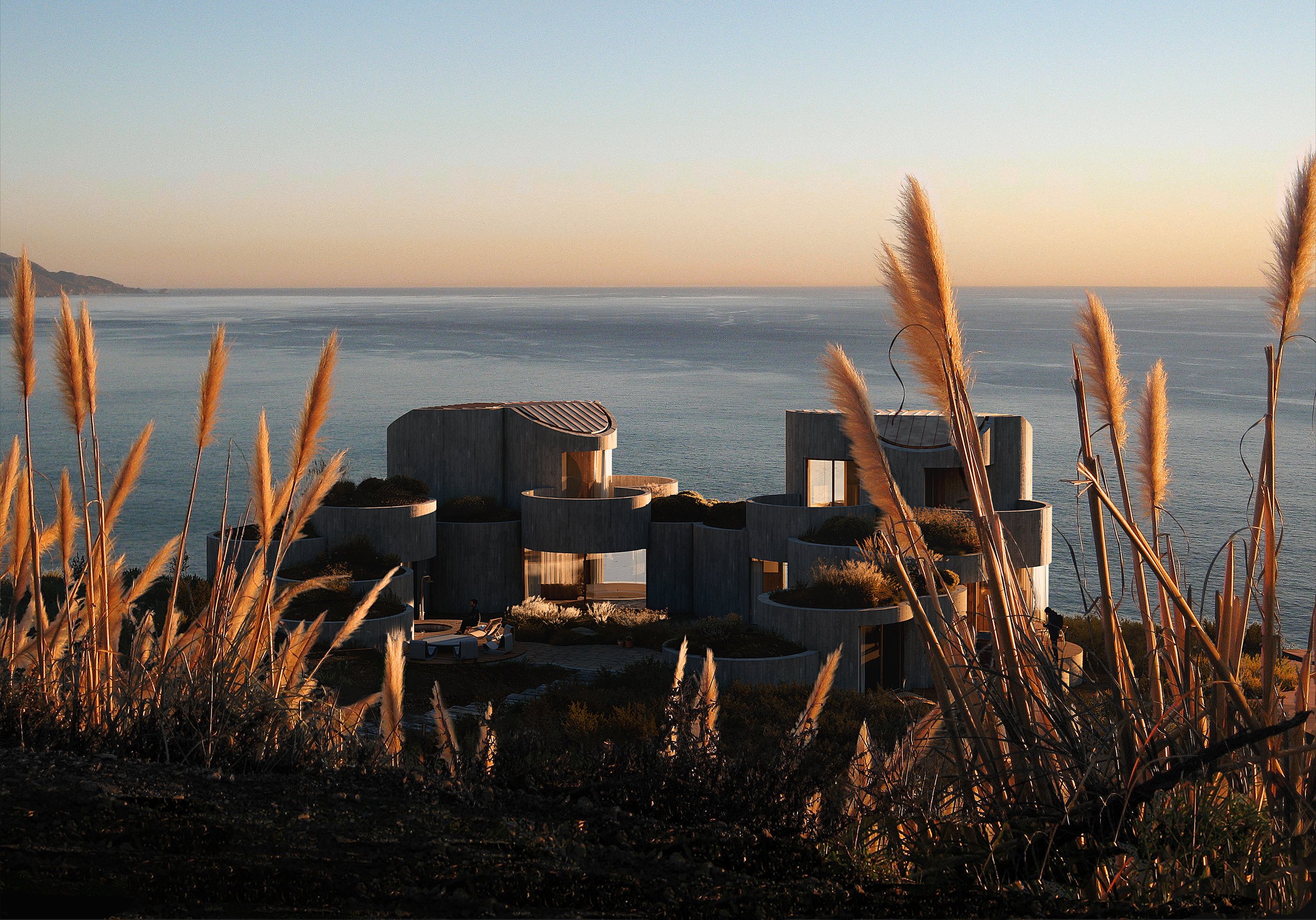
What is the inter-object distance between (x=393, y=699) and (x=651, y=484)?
18.1m

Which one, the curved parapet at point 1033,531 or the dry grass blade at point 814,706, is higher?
the dry grass blade at point 814,706

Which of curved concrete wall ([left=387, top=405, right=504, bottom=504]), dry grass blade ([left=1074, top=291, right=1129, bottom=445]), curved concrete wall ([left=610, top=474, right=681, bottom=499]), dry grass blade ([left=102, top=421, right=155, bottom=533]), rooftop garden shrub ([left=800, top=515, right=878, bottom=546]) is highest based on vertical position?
dry grass blade ([left=1074, top=291, right=1129, bottom=445])

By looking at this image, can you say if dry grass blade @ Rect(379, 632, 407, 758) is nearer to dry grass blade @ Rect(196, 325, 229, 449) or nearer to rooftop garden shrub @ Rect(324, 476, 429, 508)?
dry grass blade @ Rect(196, 325, 229, 449)

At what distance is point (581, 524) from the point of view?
18.4m

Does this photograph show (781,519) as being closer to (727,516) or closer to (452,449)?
(727,516)

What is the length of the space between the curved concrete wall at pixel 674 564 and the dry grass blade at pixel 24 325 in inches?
621

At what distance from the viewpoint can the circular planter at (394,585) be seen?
600 inches

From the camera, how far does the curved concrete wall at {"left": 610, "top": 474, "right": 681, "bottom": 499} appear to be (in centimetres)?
2036

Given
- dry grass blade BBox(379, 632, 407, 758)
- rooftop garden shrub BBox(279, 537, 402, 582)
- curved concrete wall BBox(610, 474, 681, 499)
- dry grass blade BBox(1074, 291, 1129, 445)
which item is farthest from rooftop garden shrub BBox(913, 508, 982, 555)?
dry grass blade BBox(379, 632, 407, 758)

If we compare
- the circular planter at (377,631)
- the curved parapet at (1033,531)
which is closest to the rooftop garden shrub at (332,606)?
the circular planter at (377,631)

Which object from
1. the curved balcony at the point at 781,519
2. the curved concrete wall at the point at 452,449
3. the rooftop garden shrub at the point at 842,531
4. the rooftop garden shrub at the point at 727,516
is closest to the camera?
the rooftop garden shrub at the point at 842,531

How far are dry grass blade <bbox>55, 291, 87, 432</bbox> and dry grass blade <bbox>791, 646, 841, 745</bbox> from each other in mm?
2420

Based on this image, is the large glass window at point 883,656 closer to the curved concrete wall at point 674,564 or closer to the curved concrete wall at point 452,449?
the curved concrete wall at point 674,564

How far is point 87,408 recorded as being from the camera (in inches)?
140
